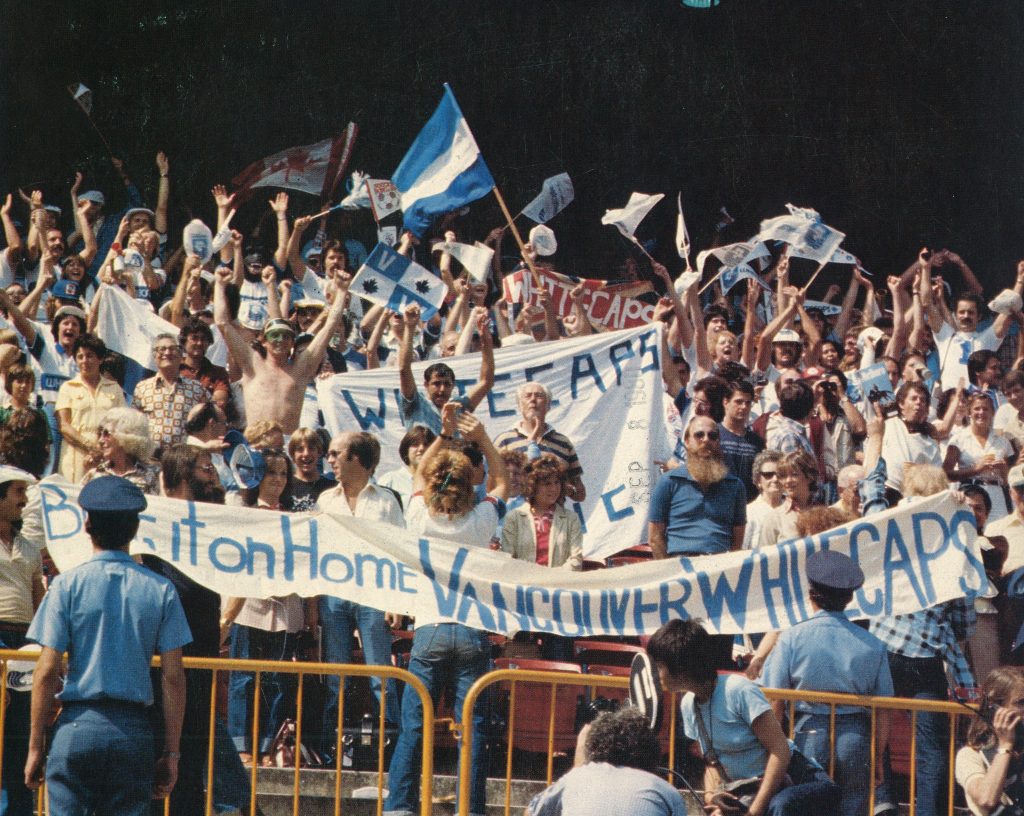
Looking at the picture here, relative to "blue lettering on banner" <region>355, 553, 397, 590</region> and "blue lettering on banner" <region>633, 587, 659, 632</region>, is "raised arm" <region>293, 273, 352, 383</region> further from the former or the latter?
"blue lettering on banner" <region>633, 587, 659, 632</region>

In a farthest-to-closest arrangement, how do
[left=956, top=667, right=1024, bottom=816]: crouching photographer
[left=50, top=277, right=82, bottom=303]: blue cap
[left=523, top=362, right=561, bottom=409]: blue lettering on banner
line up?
[left=50, top=277, right=82, bottom=303]: blue cap, [left=523, top=362, right=561, bottom=409]: blue lettering on banner, [left=956, top=667, right=1024, bottom=816]: crouching photographer

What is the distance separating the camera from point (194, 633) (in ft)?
22.6

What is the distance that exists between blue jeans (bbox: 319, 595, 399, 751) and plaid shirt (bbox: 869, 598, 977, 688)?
7.48 ft

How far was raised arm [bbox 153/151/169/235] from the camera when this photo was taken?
50.6ft

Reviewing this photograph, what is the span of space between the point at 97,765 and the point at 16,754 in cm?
101

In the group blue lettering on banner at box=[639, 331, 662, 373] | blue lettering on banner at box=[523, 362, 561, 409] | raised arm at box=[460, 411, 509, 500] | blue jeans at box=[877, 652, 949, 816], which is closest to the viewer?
blue jeans at box=[877, 652, 949, 816]

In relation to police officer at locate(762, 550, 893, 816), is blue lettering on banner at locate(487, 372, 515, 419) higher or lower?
higher

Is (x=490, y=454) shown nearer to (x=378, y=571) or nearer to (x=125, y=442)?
(x=378, y=571)

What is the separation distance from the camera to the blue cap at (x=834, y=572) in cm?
661

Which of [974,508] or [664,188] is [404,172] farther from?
[664,188]

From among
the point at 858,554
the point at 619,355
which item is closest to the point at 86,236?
the point at 619,355

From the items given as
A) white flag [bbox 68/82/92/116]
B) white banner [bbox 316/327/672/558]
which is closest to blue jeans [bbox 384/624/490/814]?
white banner [bbox 316/327/672/558]

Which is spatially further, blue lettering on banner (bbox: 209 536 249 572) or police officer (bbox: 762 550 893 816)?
blue lettering on banner (bbox: 209 536 249 572)

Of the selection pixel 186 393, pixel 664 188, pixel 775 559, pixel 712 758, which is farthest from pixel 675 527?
pixel 664 188
